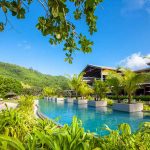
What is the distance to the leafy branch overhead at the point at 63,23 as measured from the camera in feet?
11.4

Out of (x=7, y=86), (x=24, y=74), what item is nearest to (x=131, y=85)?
(x=7, y=86)

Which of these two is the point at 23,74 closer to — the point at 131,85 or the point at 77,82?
the point at 77,82

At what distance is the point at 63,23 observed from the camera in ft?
11.9

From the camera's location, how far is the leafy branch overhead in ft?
11.4

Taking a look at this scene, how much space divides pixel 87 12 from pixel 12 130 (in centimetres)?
292

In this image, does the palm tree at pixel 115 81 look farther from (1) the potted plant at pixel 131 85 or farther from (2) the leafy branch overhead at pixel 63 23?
(2) the leafy branch overhead at pixel 63 23

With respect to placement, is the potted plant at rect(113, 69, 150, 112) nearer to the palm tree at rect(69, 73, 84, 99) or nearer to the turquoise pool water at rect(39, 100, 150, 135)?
the turquoise pool water at rect(39, 100, 150, 135)

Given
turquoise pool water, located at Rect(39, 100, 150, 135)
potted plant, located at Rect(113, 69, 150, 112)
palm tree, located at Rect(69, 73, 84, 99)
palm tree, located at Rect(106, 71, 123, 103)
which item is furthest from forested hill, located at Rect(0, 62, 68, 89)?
turquoise pool water, located at Rect(39, 100, 150, 135)

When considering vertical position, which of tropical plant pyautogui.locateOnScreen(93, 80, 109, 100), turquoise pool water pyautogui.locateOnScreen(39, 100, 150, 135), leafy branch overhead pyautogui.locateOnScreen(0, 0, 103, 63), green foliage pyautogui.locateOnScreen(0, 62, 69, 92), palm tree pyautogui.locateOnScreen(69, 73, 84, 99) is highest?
green foliage pyautogui.locateOnScreen(0, 62, 69, 92)

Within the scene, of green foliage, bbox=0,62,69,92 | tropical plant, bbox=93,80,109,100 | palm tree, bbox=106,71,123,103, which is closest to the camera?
palm tree, bbox=106,71,123,103

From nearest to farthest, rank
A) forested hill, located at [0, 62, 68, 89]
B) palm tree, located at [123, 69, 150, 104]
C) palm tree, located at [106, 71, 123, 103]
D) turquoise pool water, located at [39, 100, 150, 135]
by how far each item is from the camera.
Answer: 1. turquoise pool water, located at [39, 100, 150, 135]
2. palm tree, located at [123, 69, 150, 104]
3. palm tree, located at [106, 71, 123, 103]
4. forested hill, located at [0, 62, 68, 89]

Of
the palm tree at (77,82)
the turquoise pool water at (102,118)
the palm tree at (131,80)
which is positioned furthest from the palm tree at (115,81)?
the palm tree at (77,82)

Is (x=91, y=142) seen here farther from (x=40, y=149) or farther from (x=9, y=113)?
(x=9, y=113)

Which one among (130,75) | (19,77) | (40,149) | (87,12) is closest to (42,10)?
(87,12)
